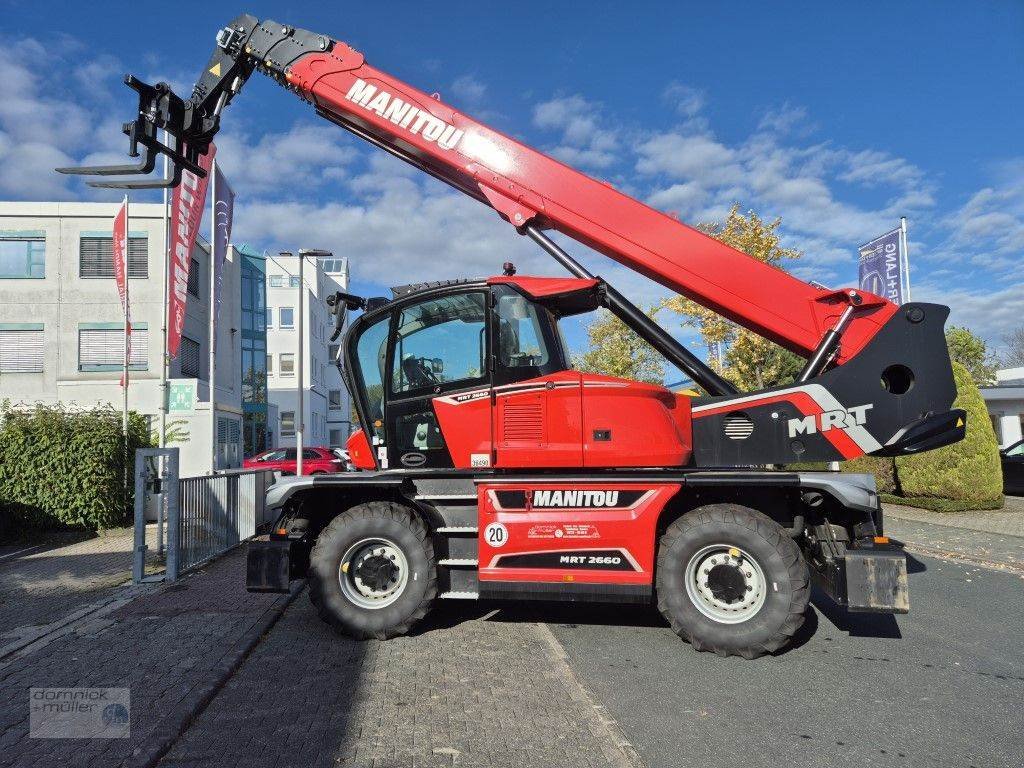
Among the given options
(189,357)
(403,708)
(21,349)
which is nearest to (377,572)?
(403,708)

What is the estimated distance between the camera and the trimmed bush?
1293 centimetres

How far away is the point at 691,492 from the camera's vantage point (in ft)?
17.6

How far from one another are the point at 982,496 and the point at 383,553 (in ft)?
43.3

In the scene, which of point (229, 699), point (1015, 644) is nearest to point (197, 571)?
point (229, 699)

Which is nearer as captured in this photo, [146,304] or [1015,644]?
[1015,644]

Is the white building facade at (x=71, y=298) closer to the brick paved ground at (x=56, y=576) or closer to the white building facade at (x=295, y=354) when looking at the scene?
the brick paved ground at (x=56, y=576)

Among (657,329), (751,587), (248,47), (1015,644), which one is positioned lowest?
(1015,644)

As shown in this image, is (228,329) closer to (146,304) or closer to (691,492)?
(146,304)

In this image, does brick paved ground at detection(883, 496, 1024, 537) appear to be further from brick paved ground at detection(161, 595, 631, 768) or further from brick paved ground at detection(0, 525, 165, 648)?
brick paved ground at detection(0, 525, 165, 648)

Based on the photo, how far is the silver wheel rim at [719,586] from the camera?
4973mm

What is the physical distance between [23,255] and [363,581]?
2306cm

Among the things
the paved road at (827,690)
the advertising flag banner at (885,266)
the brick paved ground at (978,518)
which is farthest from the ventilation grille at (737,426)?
the advertising flag banner at (885,266)

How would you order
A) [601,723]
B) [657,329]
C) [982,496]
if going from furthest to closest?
[982,496], [657,329], [601,723]

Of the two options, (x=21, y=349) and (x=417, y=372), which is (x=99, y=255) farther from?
(x=417, y=372)
